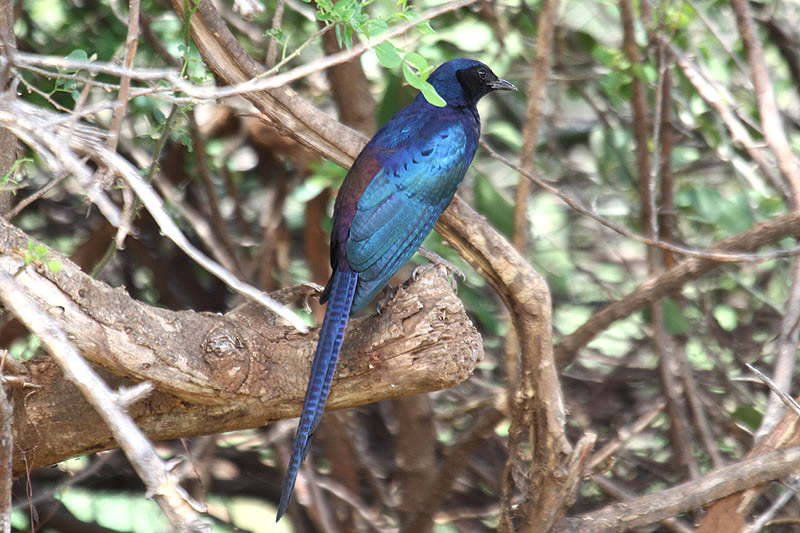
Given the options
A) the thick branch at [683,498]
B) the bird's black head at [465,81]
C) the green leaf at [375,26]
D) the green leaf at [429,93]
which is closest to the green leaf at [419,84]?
the green leaf at [429,93]

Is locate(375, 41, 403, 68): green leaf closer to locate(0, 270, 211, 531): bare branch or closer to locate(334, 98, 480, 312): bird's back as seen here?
locate(334, 98, 480, 312): bird's back

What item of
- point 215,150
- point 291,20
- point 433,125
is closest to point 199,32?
point 433,125

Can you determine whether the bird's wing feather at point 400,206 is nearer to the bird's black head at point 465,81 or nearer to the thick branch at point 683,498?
the bird's black head at point 465,81

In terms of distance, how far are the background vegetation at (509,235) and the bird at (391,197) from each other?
0.46 m

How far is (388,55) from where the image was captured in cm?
224

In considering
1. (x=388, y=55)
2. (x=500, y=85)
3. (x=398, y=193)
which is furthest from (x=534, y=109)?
(x=388, y=55)

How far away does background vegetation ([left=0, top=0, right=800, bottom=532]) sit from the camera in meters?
3.92

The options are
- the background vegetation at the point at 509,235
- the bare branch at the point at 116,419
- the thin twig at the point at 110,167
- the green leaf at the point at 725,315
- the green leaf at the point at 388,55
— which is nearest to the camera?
the bare branch at the point at 116,419

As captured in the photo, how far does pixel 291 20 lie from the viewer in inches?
178

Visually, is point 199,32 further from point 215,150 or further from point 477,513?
point 477,513

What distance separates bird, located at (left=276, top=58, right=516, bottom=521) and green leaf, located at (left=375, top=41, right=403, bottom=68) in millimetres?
783

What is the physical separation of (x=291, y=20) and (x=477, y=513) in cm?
262

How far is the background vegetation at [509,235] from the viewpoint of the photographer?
3918mm

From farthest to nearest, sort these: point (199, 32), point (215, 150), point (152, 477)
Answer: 1. point (215, 150)
2. point (199, 32)
3. point (152, 477)
